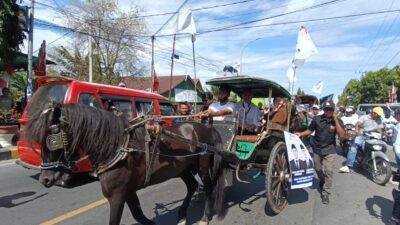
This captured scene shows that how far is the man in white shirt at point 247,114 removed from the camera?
25.1ft

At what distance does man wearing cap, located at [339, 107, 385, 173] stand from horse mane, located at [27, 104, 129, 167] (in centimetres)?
824

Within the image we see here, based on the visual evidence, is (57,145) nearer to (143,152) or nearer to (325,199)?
(143,152)

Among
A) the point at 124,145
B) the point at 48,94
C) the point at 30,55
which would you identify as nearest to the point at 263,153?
the point at 124,145

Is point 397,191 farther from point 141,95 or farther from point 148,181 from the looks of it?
point 141,95

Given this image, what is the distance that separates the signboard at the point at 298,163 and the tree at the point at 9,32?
37.8ft

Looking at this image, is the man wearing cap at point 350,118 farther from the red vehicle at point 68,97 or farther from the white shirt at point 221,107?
the red vehicle at point 68,97

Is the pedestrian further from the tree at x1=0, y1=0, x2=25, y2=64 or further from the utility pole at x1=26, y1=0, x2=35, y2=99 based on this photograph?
the tree at x1=0, y1=0, x2=25, y2=64

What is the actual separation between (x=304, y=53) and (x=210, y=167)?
25.3 feet

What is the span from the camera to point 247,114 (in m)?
8.12

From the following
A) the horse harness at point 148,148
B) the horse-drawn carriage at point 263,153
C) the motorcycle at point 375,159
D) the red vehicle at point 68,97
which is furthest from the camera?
the motorcycle at point 375,159

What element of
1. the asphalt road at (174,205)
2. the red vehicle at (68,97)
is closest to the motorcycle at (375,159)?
the asphalt road at (174,205)

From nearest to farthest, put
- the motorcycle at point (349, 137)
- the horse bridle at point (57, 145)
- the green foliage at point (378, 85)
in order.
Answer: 1. the horse bridle at point (57, 145)
2. the motorcycle at point (349, 137)
3. the green foliage at point (378, 85)

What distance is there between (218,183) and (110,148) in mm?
2344

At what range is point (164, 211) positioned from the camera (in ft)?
21.8
